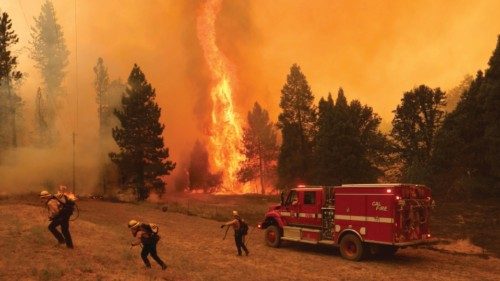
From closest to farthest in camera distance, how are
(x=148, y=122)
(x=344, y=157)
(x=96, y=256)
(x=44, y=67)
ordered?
(x=96, y=256)
(x=148, y=122)
(x=344, y=157)
(x=44, y=67)

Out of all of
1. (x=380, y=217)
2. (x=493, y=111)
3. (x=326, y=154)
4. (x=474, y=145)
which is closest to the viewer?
Answer: (x=380, y=217)

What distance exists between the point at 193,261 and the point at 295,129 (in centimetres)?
4535

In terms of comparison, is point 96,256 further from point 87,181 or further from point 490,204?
point 87,181

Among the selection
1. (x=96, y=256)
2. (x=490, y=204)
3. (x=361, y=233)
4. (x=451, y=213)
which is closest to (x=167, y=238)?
(x=96, y=256)

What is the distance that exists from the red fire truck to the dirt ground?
2.99 ft

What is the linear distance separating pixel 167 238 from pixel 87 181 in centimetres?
3274

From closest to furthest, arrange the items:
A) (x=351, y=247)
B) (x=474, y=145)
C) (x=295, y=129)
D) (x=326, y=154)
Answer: (x=351, y=247) < (x=474, y=145) < (x=326, y=154) < (x=295, y=129)

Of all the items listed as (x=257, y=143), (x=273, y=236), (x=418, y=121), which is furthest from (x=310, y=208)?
(x=257, y=143)

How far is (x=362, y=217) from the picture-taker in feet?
64.4

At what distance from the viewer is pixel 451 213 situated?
3312 cm

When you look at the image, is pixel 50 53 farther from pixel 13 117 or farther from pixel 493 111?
pixel 493 111

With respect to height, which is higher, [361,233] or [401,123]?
[401,123]

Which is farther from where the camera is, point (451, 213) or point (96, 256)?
point (451, 213)

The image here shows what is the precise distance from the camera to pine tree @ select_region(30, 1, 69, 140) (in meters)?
65.4
